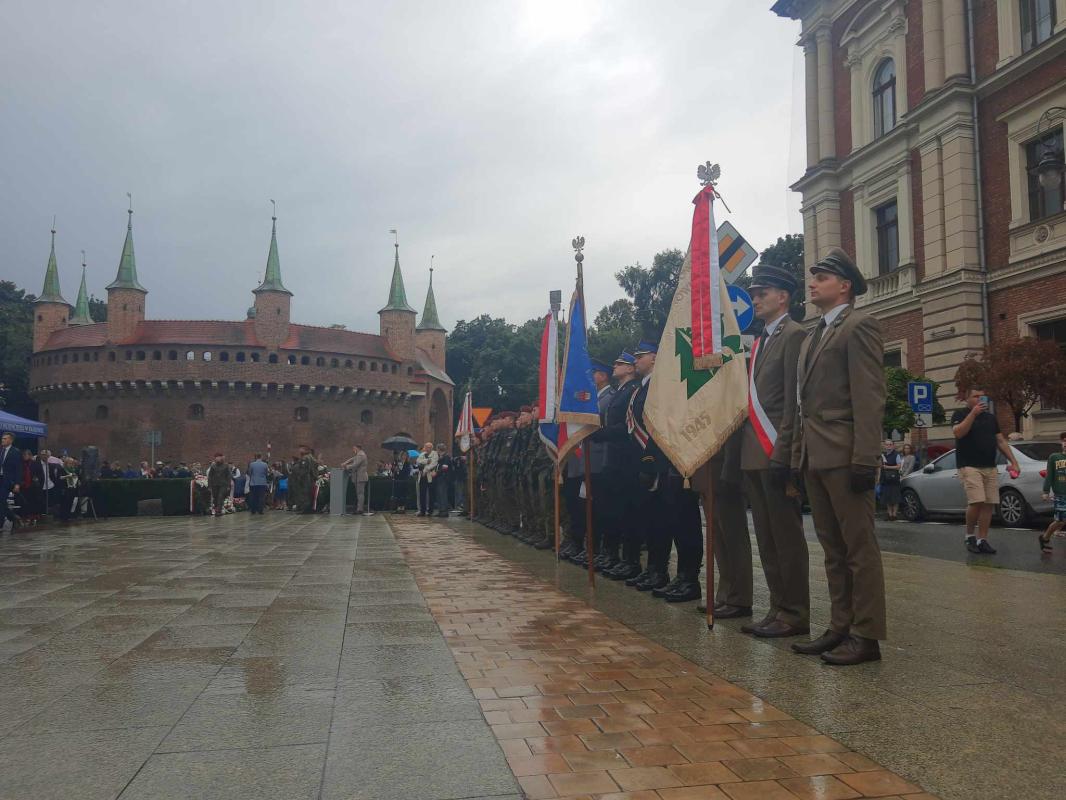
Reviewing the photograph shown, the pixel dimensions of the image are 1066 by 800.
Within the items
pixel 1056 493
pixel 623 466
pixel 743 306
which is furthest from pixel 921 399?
pixel 623 466

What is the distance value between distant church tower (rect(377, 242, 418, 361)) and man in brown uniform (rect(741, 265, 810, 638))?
65897 mm

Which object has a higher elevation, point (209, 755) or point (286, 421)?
point (286, 421)

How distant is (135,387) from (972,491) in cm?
5620

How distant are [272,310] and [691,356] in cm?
5909

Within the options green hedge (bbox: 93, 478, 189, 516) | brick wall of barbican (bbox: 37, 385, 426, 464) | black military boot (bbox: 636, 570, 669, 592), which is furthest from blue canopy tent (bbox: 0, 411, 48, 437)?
brick wall of barbican (bbox: 37, 385, 426, 464)

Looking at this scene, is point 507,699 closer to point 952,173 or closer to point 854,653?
point 854,653

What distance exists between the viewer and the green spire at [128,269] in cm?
6069

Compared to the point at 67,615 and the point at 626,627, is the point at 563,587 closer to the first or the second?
the point at 626,627

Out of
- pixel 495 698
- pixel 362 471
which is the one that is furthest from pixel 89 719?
pixel 362 471

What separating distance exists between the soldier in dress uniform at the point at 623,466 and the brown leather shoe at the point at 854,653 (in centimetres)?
324

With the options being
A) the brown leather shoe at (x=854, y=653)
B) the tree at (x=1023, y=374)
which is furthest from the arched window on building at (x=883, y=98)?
the brown leather shoe at (x=854, y=653)

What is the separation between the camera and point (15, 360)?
227 ft

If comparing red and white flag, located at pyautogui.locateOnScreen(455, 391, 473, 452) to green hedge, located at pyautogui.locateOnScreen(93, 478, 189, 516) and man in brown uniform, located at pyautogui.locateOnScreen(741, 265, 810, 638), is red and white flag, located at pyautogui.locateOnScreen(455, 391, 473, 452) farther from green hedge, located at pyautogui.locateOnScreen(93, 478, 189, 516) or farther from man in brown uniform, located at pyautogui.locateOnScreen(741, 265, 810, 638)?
man in brown uniform, located at pyautogui.locateOnScreen(741, 265, 810, 638)

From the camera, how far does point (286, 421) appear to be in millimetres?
59438
